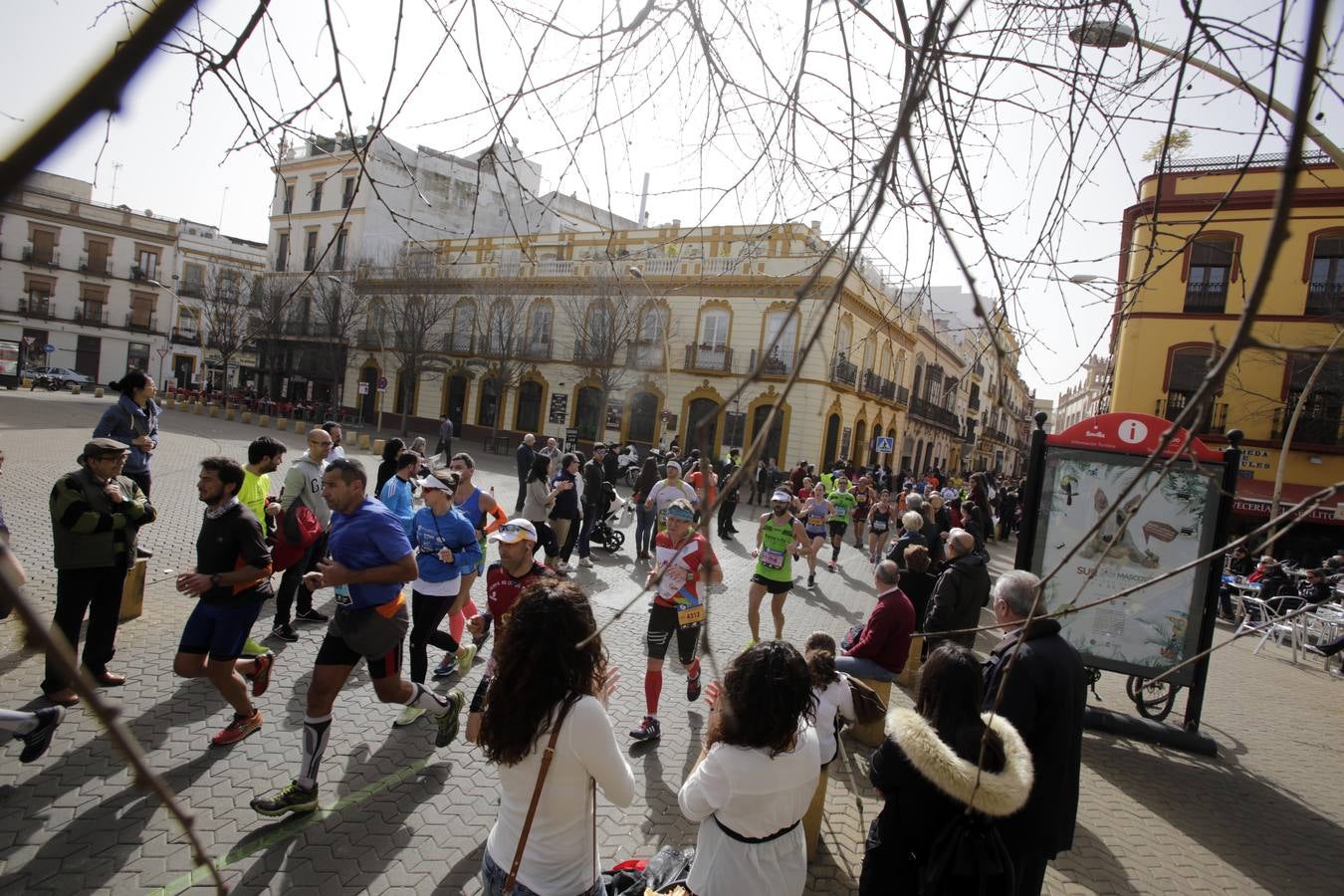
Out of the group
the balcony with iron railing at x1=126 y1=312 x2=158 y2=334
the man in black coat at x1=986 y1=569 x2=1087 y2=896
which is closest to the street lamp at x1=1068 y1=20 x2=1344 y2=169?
the man in black coat at x1=986 y1=569 x2=1087 y2=896

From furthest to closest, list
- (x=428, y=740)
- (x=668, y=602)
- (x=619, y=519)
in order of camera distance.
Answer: (x=619, y=519)
(x=668, y=602)
(x=428, y=740)

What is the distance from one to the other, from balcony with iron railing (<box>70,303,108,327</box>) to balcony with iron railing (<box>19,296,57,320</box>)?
1.15 m

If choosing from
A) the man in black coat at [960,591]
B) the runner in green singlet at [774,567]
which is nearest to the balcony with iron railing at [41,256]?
the runner in green singlet at [774,567]

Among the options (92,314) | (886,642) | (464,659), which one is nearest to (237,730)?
(464,659)

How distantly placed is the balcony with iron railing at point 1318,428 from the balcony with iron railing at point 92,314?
61.3m

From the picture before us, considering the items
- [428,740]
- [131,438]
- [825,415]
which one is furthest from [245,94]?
[825,415]

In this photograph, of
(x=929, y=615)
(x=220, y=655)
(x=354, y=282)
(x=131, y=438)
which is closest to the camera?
(x=220, y=655)

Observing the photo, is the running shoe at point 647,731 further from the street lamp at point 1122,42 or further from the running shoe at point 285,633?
the street lamp at point 1122,42

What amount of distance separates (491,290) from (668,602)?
25930 mm

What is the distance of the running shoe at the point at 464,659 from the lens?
5.74m

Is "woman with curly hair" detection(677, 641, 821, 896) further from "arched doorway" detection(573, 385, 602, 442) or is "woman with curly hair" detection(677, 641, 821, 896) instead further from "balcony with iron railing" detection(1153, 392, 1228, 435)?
"arched doorway" detection(573, 385, 602, 442)

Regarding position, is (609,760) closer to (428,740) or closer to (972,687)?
(972,687)

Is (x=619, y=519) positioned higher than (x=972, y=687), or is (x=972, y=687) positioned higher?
(x=972, y=687)

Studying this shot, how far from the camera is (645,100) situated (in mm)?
2701
